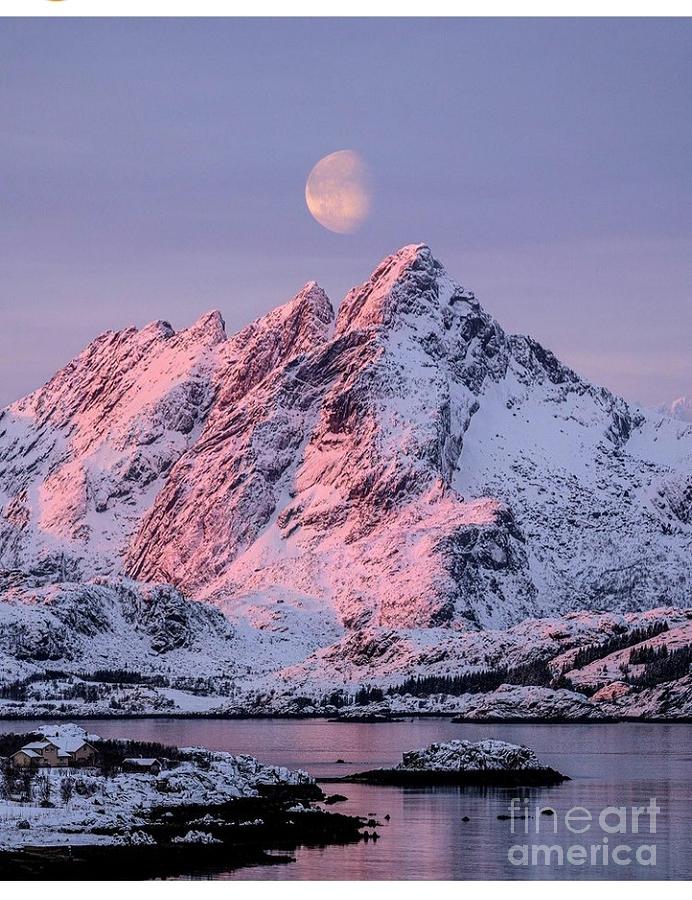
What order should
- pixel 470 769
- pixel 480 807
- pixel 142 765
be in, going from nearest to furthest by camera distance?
pixel 480 807 < pixel 142 765 < pixel 470 769

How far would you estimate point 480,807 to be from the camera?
9731 cm

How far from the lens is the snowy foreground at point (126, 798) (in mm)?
69125

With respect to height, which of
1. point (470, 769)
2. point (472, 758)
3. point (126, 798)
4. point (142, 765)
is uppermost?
point (472, 758)

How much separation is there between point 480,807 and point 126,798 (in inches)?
992

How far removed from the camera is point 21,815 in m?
72.1

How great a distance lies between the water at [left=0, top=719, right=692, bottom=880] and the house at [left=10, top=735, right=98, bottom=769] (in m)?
15.6

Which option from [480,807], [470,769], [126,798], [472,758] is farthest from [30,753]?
[472,758]

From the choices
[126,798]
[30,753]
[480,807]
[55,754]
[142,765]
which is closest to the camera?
[126,798]

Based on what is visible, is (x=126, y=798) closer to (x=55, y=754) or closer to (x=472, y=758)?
(x=55, y=754)

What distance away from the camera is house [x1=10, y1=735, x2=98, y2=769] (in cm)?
10231

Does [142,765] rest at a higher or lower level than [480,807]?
higher
